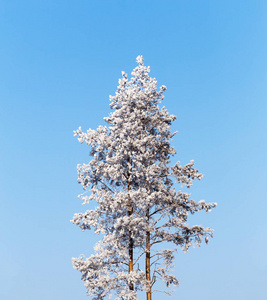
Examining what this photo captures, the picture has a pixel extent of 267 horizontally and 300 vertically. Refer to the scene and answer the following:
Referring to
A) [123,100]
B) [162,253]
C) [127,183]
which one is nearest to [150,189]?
[127,183]

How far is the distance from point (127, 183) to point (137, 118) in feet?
11.7

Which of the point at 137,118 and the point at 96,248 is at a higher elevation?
the point at 137,118

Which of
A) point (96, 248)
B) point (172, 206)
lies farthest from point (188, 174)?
point (96, 248)

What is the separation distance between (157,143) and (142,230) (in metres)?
4.93

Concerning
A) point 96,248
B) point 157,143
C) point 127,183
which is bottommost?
point 96,248

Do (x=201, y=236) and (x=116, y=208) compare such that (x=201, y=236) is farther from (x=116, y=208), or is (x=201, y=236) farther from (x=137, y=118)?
(x=137, y=118)

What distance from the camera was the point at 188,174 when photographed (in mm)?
26359

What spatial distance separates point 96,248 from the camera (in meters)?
24.6

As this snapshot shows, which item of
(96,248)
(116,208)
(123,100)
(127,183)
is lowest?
(96,248)

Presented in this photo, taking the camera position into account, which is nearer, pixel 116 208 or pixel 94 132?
pixel 116 208

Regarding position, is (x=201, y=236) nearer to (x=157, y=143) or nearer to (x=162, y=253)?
(x=162, y=253)

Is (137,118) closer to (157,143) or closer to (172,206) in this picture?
(157,143)

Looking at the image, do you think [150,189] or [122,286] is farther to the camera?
[150,189]

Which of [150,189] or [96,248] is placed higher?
[150,189]
